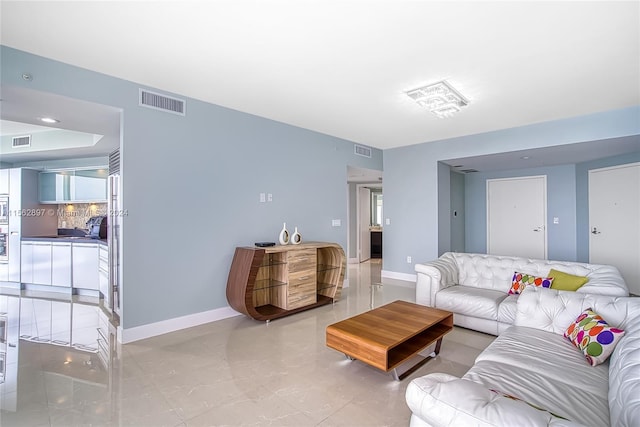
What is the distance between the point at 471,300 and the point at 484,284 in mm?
598

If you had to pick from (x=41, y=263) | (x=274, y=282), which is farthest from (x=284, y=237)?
(x=41, y=263)

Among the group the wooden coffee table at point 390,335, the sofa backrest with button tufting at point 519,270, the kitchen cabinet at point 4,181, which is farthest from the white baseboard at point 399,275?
the kitchen cabinet at point 4,181

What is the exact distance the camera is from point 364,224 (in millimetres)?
8500

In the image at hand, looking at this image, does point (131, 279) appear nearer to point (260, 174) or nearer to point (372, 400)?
point (260, 174)

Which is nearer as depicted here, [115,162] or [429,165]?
[115,162]

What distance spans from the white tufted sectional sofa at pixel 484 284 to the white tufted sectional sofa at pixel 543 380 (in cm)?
66

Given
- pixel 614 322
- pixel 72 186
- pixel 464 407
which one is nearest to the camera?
pixel 464 407

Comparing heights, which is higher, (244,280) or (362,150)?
(362,150)

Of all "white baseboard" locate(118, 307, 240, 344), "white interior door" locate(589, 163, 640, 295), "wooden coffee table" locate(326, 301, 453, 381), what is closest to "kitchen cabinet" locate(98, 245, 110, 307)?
"white baseboard" locate(118, 307, 240, 344)

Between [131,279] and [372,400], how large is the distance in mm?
2613

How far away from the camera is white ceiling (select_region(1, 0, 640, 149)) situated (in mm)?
2076

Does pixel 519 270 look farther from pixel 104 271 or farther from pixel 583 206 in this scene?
pixel 104 271

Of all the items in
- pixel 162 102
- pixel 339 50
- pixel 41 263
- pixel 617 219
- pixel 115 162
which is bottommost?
pixel 41 263

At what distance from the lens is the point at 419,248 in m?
5.85
